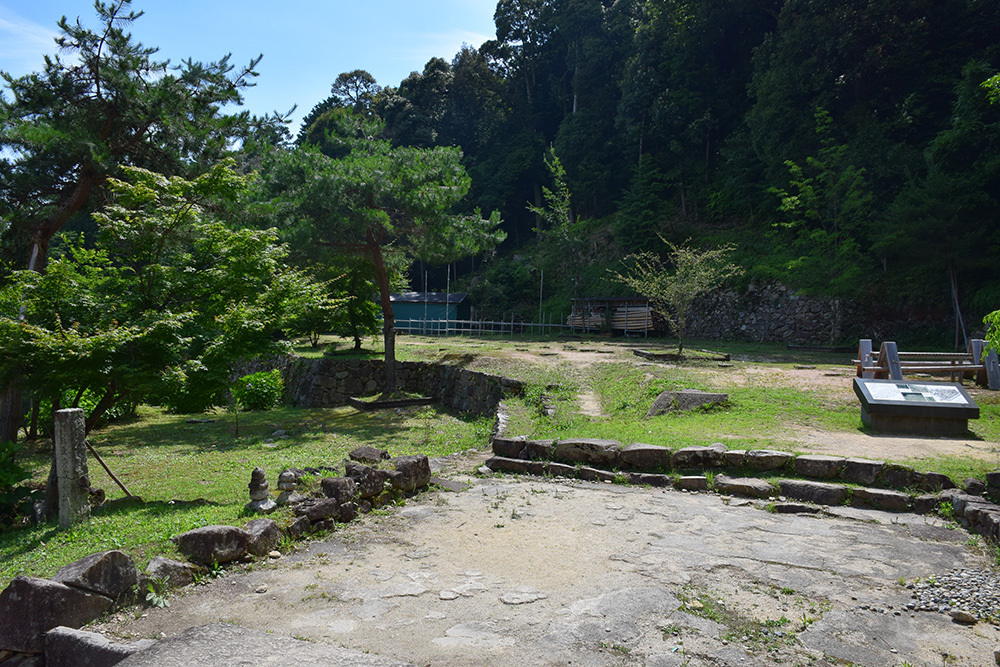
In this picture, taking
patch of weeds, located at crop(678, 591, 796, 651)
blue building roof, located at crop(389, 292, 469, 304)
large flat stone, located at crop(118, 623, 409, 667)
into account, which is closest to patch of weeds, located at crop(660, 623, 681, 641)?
patch of weeds, located at crop(678, 591, 796, 651)

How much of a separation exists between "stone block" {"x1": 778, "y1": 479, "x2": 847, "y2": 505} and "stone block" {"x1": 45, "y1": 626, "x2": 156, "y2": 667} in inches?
255

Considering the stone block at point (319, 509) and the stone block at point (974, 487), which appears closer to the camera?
the stone block at point (319, 509)

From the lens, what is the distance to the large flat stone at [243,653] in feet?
11.6

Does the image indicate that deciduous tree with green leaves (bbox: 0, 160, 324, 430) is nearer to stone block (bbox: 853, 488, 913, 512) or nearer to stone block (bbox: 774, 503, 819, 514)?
stone block (bbox: 774, 503, 819, 514)

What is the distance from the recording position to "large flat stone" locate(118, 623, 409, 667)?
140 inches

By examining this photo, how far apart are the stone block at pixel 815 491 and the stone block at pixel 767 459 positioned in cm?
41

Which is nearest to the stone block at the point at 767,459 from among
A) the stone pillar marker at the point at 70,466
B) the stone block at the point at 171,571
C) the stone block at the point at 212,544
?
the stone block at the point at 212,544

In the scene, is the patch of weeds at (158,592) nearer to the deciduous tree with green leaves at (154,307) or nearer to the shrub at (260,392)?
the deciduous tree with green leaves at (154,307)

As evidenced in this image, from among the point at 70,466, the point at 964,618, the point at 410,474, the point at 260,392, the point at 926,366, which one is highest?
the point at 926,366

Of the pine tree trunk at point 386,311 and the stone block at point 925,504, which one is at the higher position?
the pine tree trunk at point 386,311

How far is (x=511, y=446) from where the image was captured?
9055mm

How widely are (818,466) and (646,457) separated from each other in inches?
81.4

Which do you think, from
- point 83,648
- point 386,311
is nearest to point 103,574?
point 83,648

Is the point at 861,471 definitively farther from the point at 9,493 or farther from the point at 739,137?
the point at 739,137
